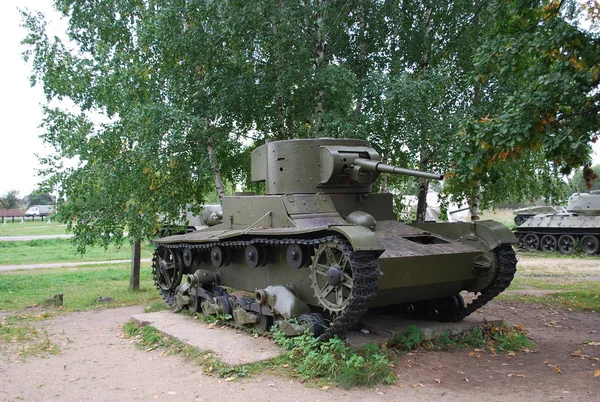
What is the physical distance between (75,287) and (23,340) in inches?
246

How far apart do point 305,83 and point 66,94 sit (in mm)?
5861

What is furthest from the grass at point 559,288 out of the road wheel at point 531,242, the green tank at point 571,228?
the road wheel at point 531,242

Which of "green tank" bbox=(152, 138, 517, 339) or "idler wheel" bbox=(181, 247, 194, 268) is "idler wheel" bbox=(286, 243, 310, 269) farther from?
"idler wheel" bbox=(181, 247, 194, 268)

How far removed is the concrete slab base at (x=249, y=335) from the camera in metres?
7.62

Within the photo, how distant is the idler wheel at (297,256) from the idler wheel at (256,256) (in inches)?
31.9

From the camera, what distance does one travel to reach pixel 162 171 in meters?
12.6

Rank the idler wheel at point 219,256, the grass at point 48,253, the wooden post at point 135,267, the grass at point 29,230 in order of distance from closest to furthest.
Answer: the idler wheel at point 219,256 < the wooden post at point 135,267 < the grass at point 48,253 < the grass at point 29,230

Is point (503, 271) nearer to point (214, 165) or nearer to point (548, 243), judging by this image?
point (214, 165)

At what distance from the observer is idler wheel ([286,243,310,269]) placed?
819cm

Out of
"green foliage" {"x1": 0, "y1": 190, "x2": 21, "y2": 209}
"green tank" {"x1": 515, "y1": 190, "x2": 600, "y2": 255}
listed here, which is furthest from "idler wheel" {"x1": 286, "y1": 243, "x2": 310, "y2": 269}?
"green foliage" {"x1": 0, "y1": 190, "x2": 21, "y2": 209}

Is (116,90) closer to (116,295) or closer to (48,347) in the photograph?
(116,295)

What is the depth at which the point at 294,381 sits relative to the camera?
6.74 metres

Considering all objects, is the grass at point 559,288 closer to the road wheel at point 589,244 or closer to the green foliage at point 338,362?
the green foliage at point 338,362

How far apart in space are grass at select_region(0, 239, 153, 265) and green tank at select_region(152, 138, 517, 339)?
1065 centimetres
